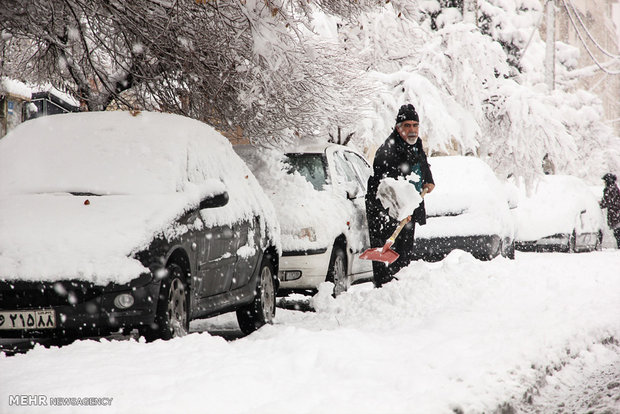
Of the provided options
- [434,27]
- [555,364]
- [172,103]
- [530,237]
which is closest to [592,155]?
[434,27]

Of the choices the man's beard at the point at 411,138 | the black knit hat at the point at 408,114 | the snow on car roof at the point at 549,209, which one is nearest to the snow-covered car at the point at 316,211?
the man's beard at the point at 411,138

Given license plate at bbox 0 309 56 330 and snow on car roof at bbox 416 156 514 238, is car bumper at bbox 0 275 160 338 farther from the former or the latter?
snow on car roof at bbox 416 156 514 238

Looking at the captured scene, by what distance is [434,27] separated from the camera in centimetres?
3027

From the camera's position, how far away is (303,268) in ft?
30.5

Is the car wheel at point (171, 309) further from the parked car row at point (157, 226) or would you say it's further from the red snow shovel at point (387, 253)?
the red snow shovel at point (387, 253)

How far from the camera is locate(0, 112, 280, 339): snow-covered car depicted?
18.7 ft

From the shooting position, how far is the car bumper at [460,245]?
465 inches

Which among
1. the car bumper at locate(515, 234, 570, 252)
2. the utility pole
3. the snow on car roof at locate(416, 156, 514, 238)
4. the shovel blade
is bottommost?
the car bumper at locate(515, 234, 570, 252)

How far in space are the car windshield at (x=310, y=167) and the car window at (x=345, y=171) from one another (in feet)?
0.81

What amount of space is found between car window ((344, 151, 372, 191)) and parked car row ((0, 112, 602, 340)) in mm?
243

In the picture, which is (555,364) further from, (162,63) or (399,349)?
(162,63)

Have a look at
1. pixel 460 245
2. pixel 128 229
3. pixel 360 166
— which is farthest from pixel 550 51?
pixel 128 229

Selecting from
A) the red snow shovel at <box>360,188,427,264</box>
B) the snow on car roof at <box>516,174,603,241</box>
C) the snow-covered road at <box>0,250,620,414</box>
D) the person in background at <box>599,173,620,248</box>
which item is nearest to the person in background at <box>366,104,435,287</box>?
the red snow shovel at <box>360,188,427,264</box>

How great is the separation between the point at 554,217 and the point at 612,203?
2998 millimetres
